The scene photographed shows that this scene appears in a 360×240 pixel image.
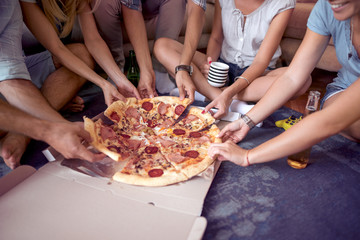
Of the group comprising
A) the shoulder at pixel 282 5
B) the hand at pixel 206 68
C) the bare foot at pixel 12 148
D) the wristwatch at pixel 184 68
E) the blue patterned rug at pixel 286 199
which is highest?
the shoulder at pixel 282 5

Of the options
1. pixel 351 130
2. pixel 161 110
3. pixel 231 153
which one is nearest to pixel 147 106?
pixel 161 110

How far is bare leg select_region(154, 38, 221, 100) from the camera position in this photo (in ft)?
6.28

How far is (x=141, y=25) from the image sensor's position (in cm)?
206

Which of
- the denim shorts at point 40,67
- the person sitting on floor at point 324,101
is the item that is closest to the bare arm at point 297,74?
the person sitting on floor at point 324,101

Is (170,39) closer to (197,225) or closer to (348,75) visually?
(348,75)

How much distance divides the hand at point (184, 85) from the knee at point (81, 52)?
0.76 m

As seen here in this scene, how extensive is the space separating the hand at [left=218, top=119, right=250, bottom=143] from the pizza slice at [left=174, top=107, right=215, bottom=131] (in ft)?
0.45

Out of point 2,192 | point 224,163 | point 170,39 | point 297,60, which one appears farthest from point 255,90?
point 2,192

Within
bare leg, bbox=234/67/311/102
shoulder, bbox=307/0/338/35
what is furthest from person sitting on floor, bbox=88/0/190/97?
shoulder, bbox=307/0/338/35

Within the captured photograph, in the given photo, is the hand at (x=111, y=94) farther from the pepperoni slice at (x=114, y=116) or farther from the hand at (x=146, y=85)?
the hand at (x=146, y=85)

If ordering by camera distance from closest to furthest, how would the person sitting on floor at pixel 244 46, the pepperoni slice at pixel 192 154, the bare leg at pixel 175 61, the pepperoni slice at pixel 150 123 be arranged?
the pepperoni slice at pixel 192 154, the pepperoni slice at pixel 150 123, the person sitting on floor at pixel 244 46, the bare leg at pixel 175 61

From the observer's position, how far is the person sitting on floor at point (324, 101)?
949 mm

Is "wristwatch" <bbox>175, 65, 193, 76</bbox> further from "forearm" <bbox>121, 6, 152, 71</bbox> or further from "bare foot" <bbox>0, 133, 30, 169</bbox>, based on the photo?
"bare foot" <bbox>0, 133, 30, 169</bbox>

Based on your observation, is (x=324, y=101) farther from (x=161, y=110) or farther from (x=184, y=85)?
(x=161, y=110)
